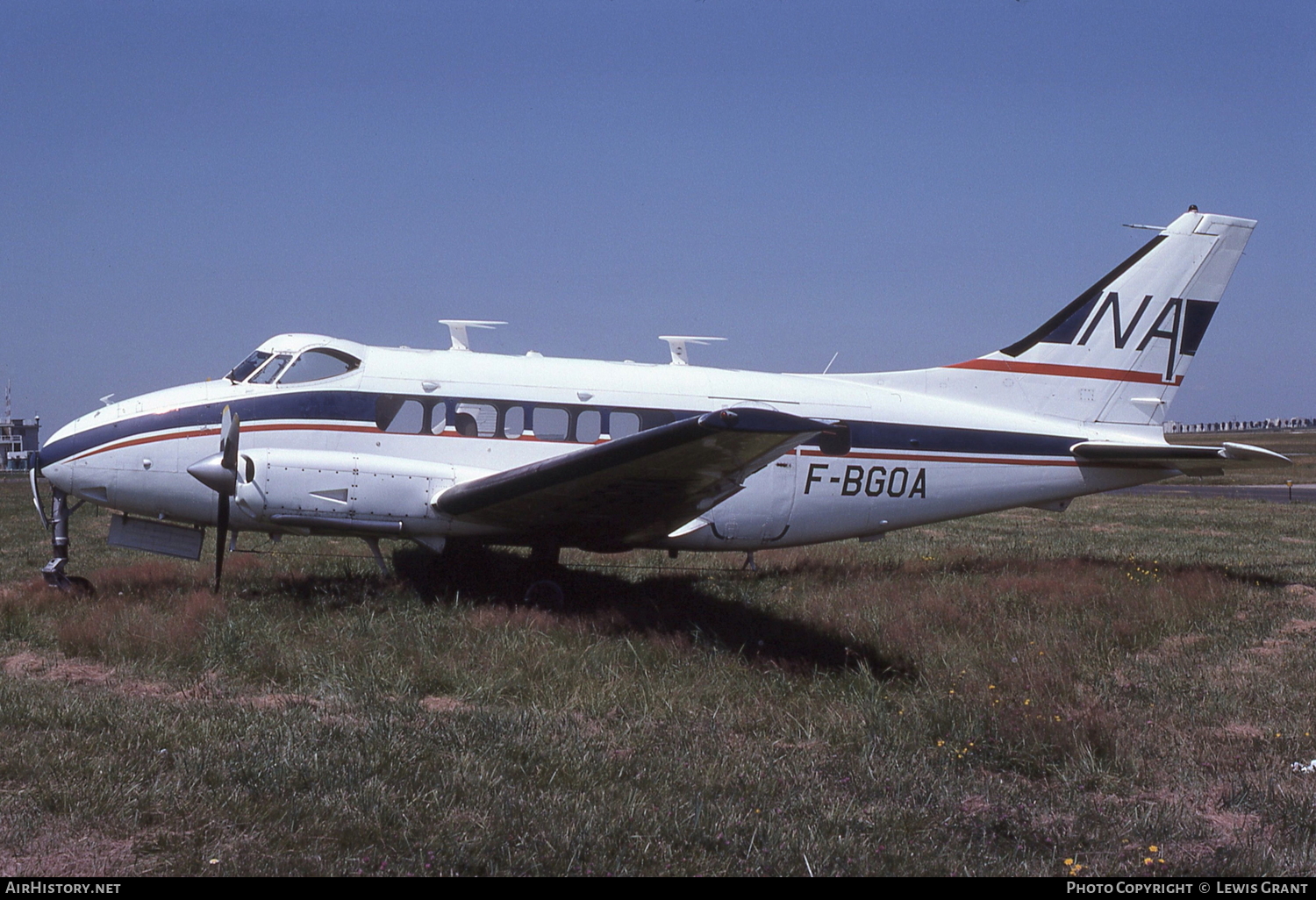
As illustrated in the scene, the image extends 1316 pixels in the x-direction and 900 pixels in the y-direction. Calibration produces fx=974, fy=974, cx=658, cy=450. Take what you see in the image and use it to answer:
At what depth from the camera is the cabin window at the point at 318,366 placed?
11.3 meters

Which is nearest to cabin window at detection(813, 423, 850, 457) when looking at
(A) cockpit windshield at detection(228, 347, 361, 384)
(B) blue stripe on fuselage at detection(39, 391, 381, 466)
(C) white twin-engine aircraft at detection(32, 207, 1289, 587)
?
(C) white twin-engine aircraft at detection(32, 207, 1289, 587)

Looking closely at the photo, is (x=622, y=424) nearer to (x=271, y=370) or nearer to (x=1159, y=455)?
(x=271, y=370)

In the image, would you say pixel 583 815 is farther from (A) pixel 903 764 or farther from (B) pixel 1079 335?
(B) pixel 1079 335

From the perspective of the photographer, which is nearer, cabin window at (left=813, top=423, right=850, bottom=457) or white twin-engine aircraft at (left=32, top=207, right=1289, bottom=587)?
white twin-engine aircraft at (left=32, top=207, right=1289, bottom=587)

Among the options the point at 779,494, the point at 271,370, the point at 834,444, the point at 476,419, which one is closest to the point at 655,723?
the point at 476,419

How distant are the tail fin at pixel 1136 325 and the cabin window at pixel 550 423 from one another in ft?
21.2

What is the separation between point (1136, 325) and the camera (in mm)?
14070

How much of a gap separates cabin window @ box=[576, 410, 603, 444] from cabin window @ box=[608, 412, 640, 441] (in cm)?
13

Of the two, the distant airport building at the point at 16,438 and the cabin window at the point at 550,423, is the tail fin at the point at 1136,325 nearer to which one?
the cabin window at the point at 550,423

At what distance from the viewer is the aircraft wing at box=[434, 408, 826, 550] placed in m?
8.05

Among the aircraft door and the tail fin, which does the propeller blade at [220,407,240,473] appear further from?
the tail fin

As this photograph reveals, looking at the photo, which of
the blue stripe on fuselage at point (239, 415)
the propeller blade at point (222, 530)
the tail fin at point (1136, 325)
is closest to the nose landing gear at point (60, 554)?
the blue stripe on fuselage at point (239, 415)

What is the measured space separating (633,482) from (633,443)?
3.90 feet

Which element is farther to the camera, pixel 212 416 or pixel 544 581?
pixel 544 581
